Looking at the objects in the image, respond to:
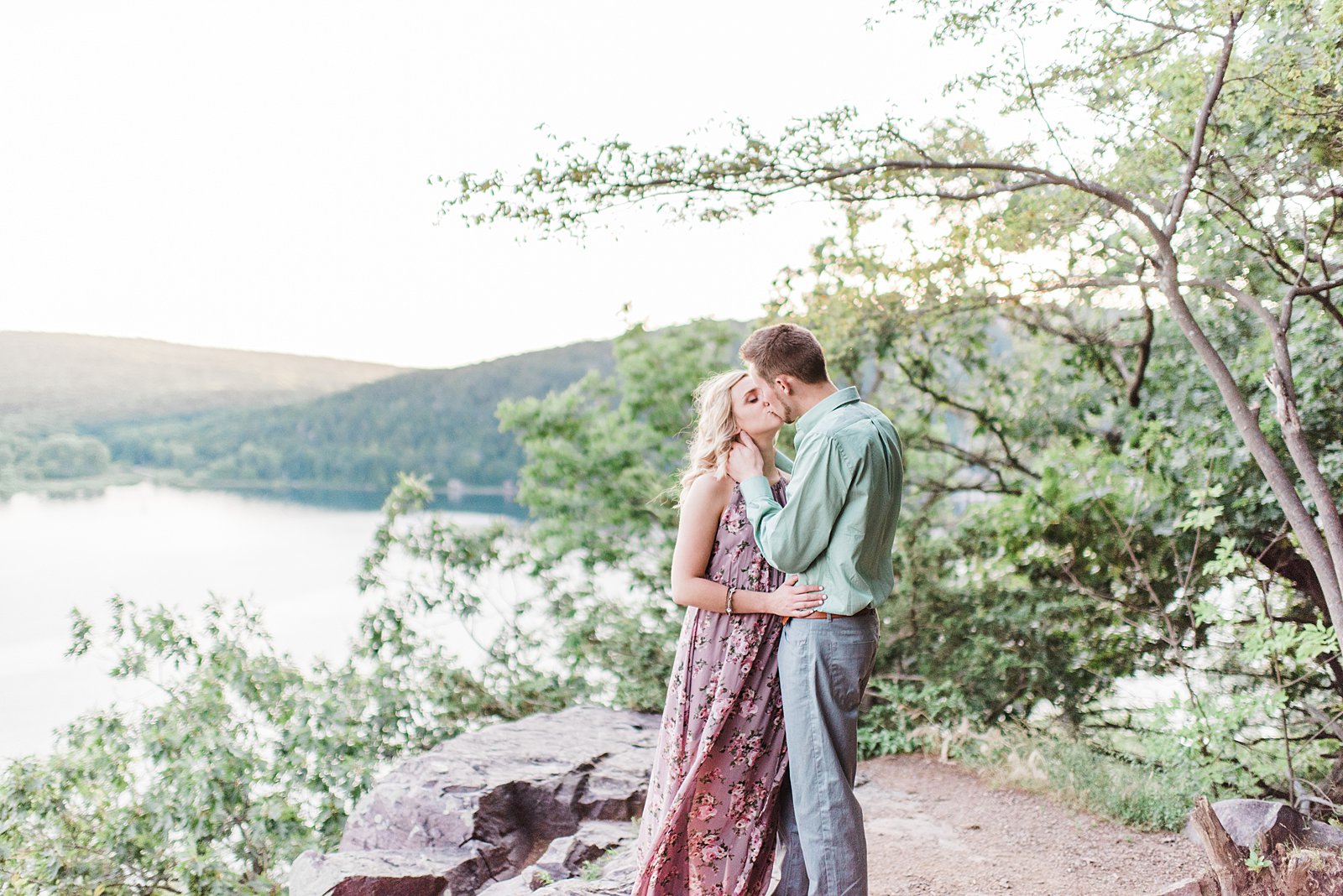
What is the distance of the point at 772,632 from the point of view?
2.43m

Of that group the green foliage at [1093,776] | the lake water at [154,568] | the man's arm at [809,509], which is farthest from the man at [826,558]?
the lake water at [154,568]

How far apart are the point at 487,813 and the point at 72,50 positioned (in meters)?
10.6

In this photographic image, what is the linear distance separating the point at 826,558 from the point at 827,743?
45 centimetres

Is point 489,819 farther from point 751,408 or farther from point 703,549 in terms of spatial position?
point 751,408

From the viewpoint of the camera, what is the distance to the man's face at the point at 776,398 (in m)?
2.34

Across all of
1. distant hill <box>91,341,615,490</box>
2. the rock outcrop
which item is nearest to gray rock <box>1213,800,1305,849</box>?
the rock outcrop

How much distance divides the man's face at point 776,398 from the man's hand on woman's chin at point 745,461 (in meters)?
0.11

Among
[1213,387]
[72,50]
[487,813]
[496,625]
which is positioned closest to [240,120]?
[72,50]

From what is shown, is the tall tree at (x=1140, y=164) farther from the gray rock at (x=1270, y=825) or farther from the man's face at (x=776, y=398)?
the man's face at (x=776, y=398)

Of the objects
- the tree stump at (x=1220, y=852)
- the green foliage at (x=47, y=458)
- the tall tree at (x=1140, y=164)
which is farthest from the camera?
the green foliage at (x=47, y=458)

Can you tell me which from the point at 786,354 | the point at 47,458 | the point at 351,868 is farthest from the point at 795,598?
the point at 47,458

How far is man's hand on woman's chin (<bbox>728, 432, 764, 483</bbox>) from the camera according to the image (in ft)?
7.72

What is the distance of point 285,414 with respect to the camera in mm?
11383

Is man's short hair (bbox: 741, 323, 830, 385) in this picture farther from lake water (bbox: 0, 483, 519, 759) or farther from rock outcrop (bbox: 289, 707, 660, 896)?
lake water (bbox: 0, 483, 519, 759)
